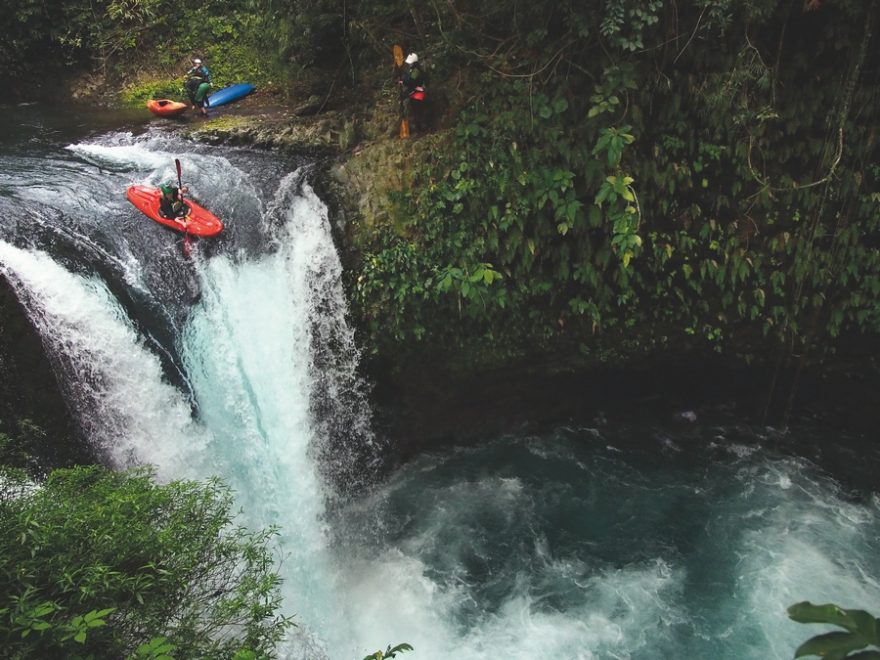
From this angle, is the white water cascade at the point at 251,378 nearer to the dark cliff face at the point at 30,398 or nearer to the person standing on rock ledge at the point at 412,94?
the dark cliff face at the point at 30,398

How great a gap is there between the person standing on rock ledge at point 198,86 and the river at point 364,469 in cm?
214

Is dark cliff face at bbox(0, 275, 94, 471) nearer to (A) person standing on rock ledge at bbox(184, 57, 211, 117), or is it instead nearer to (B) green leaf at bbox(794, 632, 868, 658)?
(A) person standing on rock ledge at bbox(184, 57, 211, 117)

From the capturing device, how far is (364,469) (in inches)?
316

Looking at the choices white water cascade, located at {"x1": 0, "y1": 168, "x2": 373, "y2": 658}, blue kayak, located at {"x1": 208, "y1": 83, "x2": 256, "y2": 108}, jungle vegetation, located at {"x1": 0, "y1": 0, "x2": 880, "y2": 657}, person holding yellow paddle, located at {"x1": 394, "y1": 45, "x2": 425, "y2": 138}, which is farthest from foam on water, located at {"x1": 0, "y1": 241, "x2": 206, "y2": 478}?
blue kayak, located at {"x1": 208, "y1": 83, "x2": 256, "y2": 108}

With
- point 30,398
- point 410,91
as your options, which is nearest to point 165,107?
point 410,91

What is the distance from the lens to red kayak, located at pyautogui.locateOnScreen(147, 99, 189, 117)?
10.3 m

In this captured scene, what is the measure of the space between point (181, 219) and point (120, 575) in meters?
4.50

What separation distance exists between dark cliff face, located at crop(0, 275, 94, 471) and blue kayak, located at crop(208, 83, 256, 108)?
5.56 meters

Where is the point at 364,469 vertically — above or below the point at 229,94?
below

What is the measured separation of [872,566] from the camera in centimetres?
686

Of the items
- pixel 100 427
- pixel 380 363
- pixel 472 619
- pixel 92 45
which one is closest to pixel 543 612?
pixel 472 619

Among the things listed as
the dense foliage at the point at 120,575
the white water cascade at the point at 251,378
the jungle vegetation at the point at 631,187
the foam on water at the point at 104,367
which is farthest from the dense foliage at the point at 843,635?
the foam on water at the point at 104,367

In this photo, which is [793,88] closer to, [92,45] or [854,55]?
[854,55]

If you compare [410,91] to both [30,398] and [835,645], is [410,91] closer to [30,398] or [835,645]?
[30,398]
